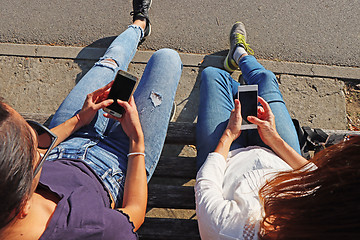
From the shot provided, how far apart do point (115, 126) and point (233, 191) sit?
0.95 m

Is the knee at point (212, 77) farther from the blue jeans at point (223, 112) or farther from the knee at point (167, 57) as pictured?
the knee at point (167, 57)

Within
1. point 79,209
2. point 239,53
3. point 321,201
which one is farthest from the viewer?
point 239,53

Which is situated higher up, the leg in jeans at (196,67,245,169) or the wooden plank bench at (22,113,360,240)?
the leg in jeans at (196,67,245,169)

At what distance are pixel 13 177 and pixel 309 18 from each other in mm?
3659

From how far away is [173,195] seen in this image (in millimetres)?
1744

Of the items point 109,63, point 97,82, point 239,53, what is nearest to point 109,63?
point 109,63

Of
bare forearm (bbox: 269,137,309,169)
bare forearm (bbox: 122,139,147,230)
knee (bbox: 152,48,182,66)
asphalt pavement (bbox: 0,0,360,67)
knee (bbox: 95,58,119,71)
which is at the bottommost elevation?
bare forearm (bbox: 122,139,147,230)

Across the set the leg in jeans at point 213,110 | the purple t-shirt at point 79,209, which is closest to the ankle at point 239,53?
the leg in jeans at point 213,110

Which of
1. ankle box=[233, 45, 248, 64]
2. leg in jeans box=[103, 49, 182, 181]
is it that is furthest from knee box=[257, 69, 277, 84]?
leg in jeans box=[103, 49, 182, 181]

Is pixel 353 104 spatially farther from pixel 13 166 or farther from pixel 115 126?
pixel 13 166

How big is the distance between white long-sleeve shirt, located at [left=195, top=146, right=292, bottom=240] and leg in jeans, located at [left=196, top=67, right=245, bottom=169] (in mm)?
178

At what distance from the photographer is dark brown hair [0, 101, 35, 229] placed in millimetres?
778

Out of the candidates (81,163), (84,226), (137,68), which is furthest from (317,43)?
(84,226)

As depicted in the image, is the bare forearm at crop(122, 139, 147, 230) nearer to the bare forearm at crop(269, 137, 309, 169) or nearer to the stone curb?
the bare forearm at crop(269, 137, 309, 169)
